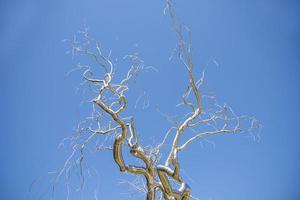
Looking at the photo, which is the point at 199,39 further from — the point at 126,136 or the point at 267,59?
the point at 126,136

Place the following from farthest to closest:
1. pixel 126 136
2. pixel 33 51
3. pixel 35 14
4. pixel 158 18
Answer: pixel 33 51 < pixel 35 14 < pixel 158 18 < pixel 126 136

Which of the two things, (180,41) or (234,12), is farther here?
(234,12)

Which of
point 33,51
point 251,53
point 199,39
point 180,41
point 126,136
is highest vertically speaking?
point 251,53

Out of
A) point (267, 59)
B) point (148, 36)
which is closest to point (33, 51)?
point (148, 36)

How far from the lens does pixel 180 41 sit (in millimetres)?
2811

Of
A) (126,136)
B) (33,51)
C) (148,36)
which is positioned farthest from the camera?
(33,51)

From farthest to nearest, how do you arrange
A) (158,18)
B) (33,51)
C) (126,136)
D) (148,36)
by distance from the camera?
(33,51), (148,36), (158,18), (126,136)

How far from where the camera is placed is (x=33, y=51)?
672cm

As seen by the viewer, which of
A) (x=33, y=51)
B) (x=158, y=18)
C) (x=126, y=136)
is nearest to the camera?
(x=126, y=136)

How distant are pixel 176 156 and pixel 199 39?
3.41 m

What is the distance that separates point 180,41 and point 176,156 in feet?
2.75

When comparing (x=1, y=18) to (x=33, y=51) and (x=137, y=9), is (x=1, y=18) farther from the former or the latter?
(x=137, y=9)

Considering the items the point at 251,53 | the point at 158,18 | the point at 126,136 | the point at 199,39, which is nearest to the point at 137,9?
the point at 158,18

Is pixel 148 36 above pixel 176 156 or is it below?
above
